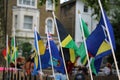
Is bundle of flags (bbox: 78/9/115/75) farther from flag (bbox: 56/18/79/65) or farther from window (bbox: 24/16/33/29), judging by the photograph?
window (bbox: 24/16/33/29)

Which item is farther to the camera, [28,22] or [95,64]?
[28,22]

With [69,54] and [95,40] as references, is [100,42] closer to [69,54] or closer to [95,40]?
[95,40]

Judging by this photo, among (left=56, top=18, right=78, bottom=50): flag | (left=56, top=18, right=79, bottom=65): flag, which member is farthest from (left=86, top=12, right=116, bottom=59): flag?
(left=56, top=18, right=78, bottom=50): flag

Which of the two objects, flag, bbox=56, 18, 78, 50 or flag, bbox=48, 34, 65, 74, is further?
flag, bbox=48, 34, 65, 74

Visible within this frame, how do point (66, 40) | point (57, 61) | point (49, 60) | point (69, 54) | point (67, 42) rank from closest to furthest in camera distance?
1. point (67, 42)
2. point (66, 40)
3. point (69, 54)
4. point (57, 61)
5. point (49, 60)

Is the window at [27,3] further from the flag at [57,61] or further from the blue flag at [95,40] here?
the blue flag at [95,40]

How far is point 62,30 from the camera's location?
15109 millimetres

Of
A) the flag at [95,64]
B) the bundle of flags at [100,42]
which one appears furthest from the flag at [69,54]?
the bundle of flags at [100,42]

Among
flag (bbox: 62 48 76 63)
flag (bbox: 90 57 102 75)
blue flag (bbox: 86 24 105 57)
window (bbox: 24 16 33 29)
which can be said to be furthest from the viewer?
window (bbox: 24 16 33 29)

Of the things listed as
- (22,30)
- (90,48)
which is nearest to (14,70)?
(90,48)

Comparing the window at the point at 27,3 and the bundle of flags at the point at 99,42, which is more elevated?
the window at the point at 27,3

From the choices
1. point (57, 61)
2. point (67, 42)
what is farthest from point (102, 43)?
point (57, 61)

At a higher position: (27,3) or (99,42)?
(27,3)

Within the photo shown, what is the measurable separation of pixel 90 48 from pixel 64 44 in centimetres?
224
